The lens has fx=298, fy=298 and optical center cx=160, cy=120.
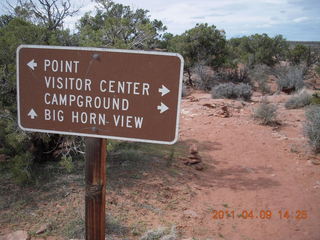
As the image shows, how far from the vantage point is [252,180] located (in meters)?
5.32

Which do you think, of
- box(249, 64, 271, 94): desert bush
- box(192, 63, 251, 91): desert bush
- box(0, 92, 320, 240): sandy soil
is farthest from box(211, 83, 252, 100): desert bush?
box(0, 92, 320, 240): sandy soil

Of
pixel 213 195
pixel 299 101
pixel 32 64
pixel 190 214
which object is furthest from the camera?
pixel 299 101

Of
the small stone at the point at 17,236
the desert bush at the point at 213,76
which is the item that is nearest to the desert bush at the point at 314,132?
the small stone at the point at 17,236

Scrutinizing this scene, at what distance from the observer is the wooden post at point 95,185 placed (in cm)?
182

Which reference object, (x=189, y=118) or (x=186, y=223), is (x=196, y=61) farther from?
(x=186, y=223)

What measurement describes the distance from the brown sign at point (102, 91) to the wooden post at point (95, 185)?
0.46 feet

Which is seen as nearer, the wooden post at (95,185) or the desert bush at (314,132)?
the wooden post at (95,185)

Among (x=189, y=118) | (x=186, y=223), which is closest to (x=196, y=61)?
(x=189, y=118)

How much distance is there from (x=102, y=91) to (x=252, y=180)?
14.2 ft

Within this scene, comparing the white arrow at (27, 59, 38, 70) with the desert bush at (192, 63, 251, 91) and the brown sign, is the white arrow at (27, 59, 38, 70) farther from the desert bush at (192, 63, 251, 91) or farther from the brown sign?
the desert bush at (192, 63, 251, 91)

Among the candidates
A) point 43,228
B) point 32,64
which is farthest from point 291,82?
point 32,64

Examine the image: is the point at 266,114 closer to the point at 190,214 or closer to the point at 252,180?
the point at 252,180

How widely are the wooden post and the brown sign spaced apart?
140 mm

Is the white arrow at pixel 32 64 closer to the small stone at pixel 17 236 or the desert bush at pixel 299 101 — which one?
the small stone at pixel 17 236
